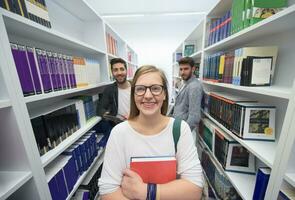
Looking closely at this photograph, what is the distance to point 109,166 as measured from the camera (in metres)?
0.71

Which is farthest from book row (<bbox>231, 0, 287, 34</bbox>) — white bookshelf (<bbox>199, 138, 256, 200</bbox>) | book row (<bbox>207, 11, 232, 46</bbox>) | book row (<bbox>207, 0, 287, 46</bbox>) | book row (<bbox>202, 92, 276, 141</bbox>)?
white bookshelf (<bbox>199, 138, 256, 200</bbox>)

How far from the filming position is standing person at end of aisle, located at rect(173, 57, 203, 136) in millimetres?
1699

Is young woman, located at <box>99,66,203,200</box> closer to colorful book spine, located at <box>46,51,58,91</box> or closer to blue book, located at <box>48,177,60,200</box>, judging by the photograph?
blue book, located at <box>48,177,60,200</box>

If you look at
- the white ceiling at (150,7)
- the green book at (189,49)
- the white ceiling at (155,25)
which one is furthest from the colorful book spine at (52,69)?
the white ceiling at (155,25)

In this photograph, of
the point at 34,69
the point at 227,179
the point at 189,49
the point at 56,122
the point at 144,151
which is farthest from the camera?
the point at 189,49

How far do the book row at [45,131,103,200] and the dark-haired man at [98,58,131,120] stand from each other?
0.47m

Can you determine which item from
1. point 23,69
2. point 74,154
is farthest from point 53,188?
point 23,69

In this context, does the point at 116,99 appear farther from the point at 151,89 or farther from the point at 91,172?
the point at 151,89

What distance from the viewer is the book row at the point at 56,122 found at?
2.97 ft

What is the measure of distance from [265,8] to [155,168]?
1.22 m

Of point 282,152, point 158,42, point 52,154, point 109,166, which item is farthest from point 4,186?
point 158,42

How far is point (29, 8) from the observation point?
86 cm

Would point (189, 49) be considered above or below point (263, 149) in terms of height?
above

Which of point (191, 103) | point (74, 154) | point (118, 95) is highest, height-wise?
point (118, 95)
